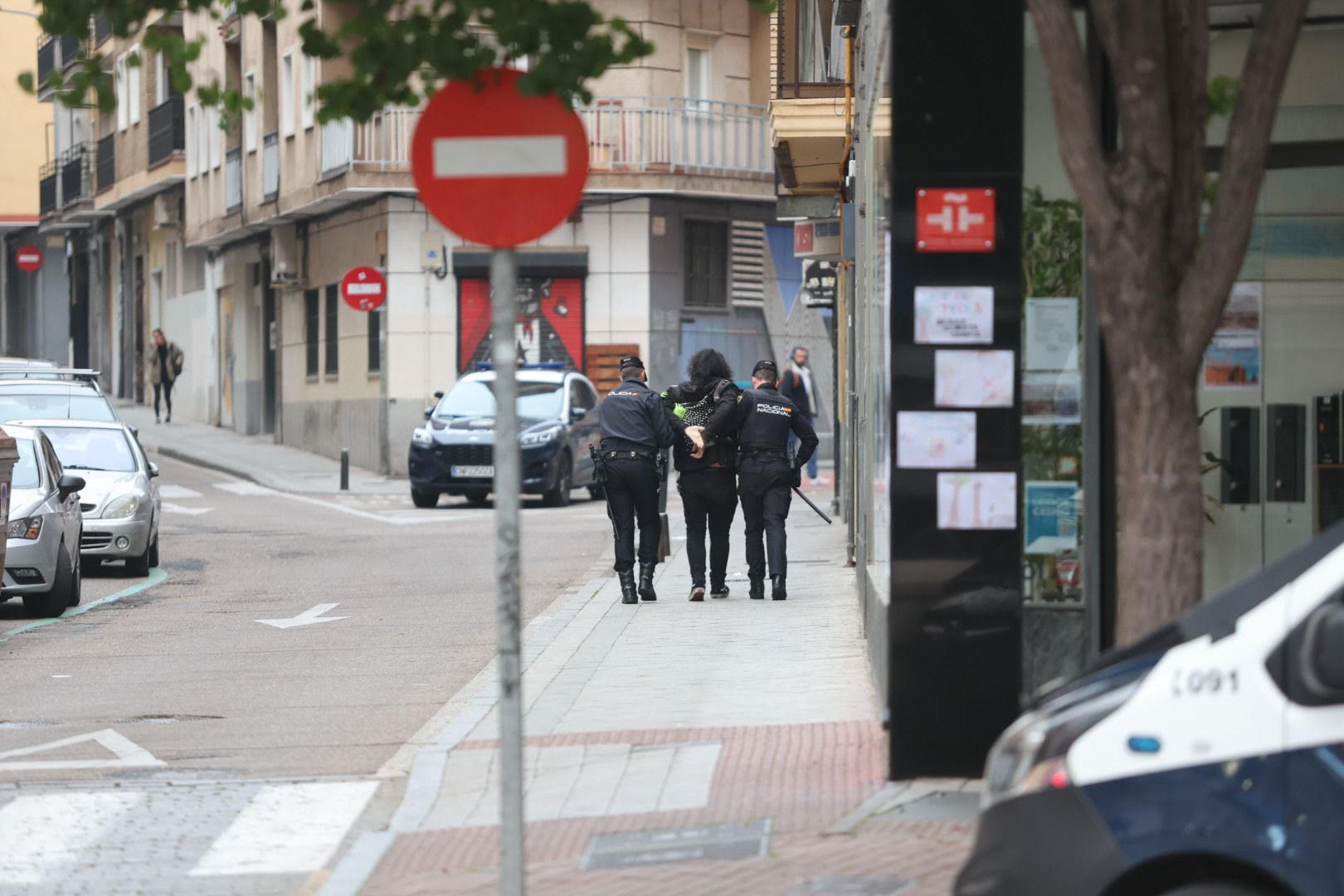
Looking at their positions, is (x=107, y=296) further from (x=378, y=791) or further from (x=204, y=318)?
(x=378, y=791)

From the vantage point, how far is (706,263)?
36750 millimetres

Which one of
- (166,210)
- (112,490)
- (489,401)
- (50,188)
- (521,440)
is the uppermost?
(50,188)

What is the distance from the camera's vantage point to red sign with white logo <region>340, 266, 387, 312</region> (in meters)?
33.3

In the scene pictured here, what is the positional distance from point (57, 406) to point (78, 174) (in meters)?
33.4

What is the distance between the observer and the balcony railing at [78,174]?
55162 millimetres

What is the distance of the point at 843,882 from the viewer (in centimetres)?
670

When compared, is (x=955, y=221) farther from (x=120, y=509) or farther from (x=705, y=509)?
(x=120, y=509)

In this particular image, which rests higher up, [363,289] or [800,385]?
[363,289]

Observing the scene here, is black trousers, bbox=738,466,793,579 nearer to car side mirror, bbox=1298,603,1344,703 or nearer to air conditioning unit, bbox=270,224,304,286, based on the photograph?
car side mirror, bbox=1298,603,1344,703

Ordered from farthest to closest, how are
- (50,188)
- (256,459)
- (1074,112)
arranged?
(50,188), (256,459), (1074,112)

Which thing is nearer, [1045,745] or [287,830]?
[1045,745]

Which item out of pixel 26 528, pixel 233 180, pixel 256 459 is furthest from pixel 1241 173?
pixel 233 180

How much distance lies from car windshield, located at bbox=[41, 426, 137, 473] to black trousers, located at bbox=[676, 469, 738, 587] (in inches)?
255

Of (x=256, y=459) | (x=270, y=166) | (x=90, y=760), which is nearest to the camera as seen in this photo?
(x=90, y=760)
